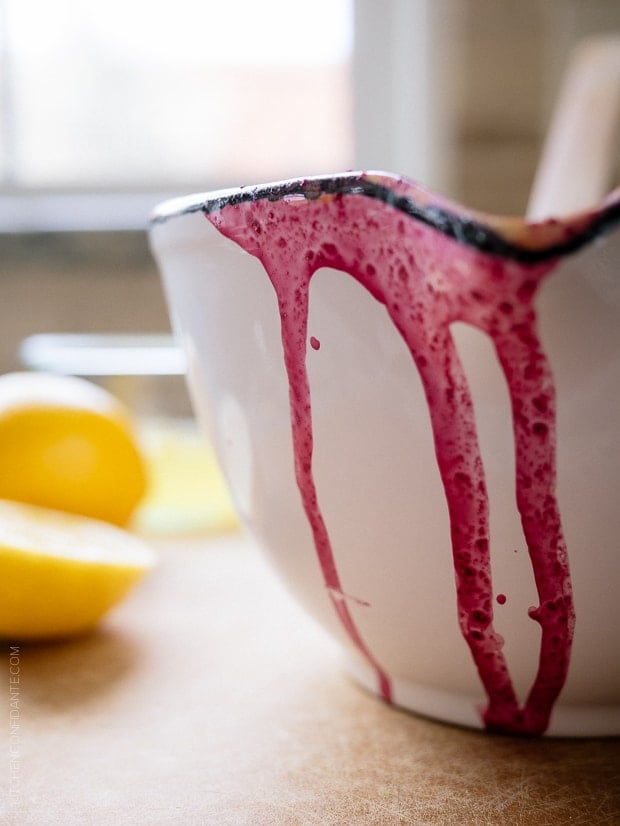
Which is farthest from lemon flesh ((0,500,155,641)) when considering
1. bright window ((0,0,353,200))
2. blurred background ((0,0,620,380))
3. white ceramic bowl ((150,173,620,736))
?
bright window ((0,0,353,200))

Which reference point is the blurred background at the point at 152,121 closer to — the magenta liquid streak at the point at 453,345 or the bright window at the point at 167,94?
the bright window at the point at 167,94

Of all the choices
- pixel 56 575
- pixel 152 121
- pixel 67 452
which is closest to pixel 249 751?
pixel 56 575

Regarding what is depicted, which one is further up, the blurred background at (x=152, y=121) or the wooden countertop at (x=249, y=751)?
the blurred background at (x=152, y=121)

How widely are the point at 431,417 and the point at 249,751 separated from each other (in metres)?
0.17

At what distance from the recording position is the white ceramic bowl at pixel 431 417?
9.2 inches

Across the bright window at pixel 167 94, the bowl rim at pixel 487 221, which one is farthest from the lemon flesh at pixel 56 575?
the bright window at pixel 167 94

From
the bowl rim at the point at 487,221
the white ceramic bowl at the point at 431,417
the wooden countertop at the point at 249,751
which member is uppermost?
Answer: the bowl rim at the point at 487,221

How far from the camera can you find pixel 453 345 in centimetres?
25

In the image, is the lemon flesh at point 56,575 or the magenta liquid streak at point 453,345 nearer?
the magenta liquid streak at point 453,345

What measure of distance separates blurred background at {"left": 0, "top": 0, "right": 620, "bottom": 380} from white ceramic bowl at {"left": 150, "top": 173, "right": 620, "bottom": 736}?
1.17m

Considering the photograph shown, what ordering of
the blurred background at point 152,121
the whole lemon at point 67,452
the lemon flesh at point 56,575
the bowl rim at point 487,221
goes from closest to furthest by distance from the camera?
the bowl rim at point 487,221, the lemon flesh at point 56,575, the whole lemon at point 67,452, the blurred background at point 152,121

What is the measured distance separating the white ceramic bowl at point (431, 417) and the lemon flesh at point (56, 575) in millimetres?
138

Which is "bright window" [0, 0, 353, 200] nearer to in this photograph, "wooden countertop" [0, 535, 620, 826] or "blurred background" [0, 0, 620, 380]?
"blurred background" [0, 0, 620, 380]

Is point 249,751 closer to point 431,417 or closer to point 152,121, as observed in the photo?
point 431,417
